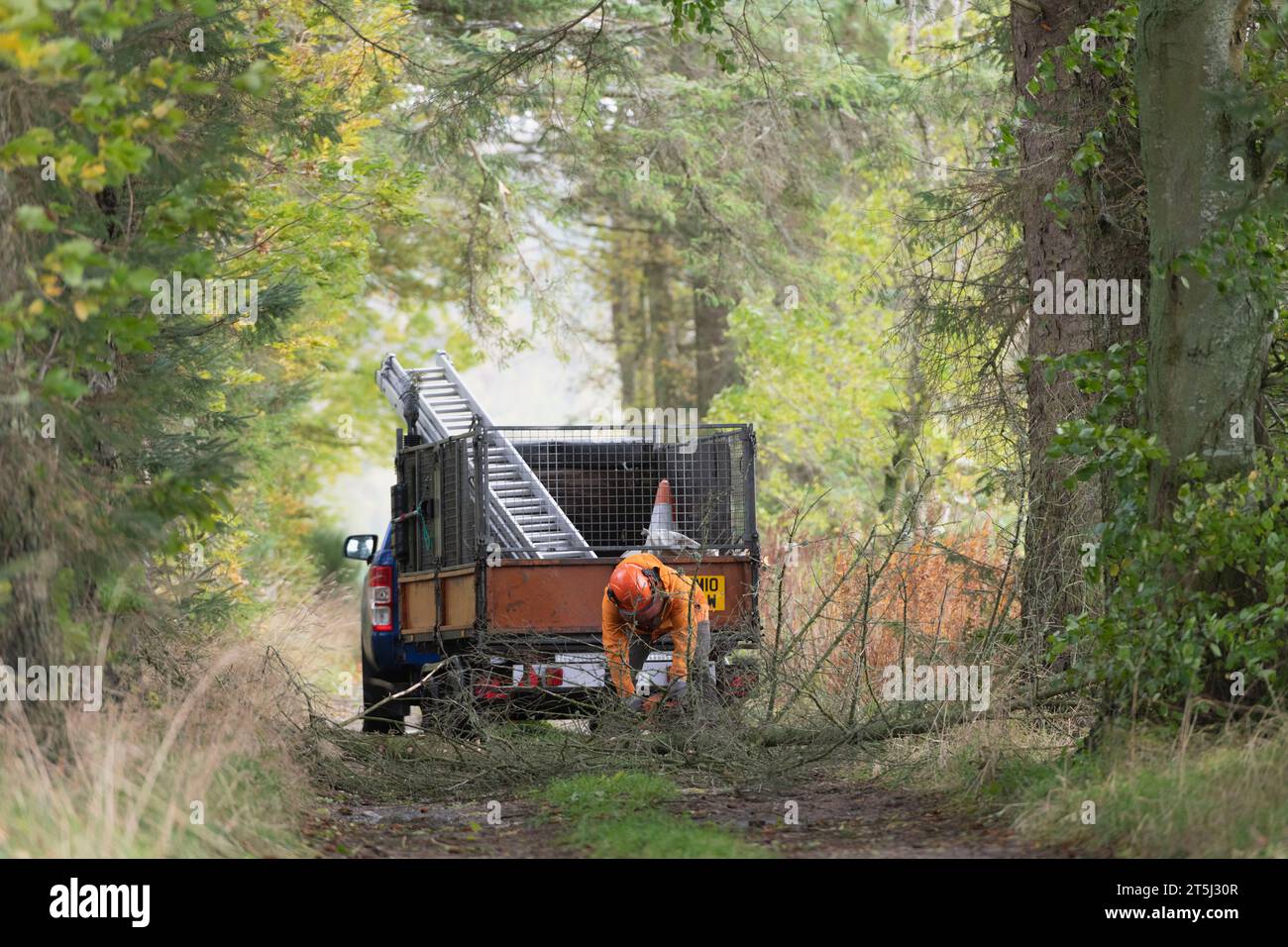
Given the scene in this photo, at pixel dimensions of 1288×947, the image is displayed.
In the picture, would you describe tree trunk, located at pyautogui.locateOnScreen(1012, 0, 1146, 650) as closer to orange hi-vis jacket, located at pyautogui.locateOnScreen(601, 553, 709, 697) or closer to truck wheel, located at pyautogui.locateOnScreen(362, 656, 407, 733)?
orange hi-vis jacket, located at pyautogui.locateOnScreen(601, 553, 709, 697)

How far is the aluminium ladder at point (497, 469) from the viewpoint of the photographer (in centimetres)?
1370

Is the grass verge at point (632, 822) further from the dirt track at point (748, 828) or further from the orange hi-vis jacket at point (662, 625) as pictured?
the orange hi-vis jacket at point (662, 625)

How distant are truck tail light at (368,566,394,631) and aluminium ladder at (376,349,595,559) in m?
1.24

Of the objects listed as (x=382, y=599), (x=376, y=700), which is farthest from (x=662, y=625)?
(x=376, y=700)

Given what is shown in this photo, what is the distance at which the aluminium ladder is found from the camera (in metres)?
13.7

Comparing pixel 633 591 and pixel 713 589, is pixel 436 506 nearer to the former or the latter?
pixel 713 589

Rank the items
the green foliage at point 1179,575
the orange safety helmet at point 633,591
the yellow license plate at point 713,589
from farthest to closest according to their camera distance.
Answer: the yellow license plate at point 713,589, the orange safety helmet at point 633,591, the green foliage at point 1179,575

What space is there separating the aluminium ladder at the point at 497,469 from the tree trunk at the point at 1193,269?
5.54 m

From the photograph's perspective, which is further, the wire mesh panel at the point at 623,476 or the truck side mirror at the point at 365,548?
the truck side mirror at the point at 365,548

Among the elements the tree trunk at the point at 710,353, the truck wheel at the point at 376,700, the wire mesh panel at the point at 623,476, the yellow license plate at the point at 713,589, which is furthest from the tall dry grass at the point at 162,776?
the tree trunk at the point at 710,353

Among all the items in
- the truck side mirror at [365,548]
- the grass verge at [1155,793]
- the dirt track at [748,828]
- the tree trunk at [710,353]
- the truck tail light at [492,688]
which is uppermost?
the tree trunk at [710,353]

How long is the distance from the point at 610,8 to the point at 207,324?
37.4ft

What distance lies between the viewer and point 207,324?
36.7ft
